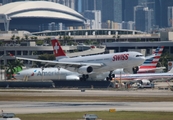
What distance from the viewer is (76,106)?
7375 cm

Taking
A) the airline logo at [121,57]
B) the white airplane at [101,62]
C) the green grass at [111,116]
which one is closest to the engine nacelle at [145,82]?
the white airplane at [101,62]

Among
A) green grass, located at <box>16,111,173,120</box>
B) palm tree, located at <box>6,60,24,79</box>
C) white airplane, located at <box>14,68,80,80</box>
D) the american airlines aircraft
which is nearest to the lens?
green grass, located at <box>16,111,173,120</box>

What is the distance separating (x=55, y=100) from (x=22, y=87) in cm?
3874

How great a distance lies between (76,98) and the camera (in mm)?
87500

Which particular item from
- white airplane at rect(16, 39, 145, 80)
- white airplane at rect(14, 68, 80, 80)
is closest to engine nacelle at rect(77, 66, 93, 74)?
white airplane at rect(16, 39, 145, 80)

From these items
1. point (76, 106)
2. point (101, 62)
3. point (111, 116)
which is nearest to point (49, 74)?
point (101, 62)

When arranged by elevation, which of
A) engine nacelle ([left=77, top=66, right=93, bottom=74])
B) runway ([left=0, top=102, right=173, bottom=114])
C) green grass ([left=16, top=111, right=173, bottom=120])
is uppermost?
engine nacelle ([left=77, top=66, right=93, bottom=74])

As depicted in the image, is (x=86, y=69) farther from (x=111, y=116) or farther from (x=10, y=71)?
(x=111, y=116)

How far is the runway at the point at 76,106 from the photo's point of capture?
2714 inches

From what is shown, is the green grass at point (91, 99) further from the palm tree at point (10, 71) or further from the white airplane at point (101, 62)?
the palm tree at point (10, 71)

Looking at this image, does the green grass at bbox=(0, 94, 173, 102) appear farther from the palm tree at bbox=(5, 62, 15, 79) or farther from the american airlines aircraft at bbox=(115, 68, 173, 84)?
the palm tree at bbox=(5, 62, 15, 79)

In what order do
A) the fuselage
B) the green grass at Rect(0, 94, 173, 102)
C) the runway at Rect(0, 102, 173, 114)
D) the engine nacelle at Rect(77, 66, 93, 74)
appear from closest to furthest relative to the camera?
the runway at Rect(0, 102, 173, 114) → the green grass at Rect(0, 94, 173, 102) → the fuselage → the engine nacelle at Rect(77, 66, 93, 74)

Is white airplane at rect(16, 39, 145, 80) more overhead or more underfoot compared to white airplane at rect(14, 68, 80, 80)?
more overhead

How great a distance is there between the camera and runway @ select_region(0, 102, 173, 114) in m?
68.9
